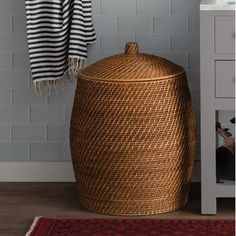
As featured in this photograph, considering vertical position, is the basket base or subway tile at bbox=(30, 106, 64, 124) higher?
subway tile at bbox=(30, 106, 64, 124)

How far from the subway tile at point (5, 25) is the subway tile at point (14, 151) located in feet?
1.87

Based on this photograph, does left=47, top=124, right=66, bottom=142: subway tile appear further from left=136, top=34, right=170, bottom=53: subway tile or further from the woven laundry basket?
left=136, top=34, right=170, bottom=53: subway tile

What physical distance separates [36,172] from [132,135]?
0.84 metres

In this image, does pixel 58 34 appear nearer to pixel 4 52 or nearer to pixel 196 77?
pixel 4 52

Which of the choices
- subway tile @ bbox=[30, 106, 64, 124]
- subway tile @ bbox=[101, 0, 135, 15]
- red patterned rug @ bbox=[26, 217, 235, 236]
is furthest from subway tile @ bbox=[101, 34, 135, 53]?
red patterned rug @ bbox=[26, 217, 235, 236]

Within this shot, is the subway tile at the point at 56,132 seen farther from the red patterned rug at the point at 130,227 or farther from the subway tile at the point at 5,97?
the red patterned rug at the point at 130,227

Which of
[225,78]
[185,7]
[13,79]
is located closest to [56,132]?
[13,79]

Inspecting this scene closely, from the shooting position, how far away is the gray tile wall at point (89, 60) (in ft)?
13.4

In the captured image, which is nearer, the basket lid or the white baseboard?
the basket lid

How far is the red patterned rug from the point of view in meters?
3.45

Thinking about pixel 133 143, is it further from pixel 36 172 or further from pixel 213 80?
pixel 36 172

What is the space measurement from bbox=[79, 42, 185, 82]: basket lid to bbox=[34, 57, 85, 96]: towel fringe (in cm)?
23

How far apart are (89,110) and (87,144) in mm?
149

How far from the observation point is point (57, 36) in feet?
13.1
